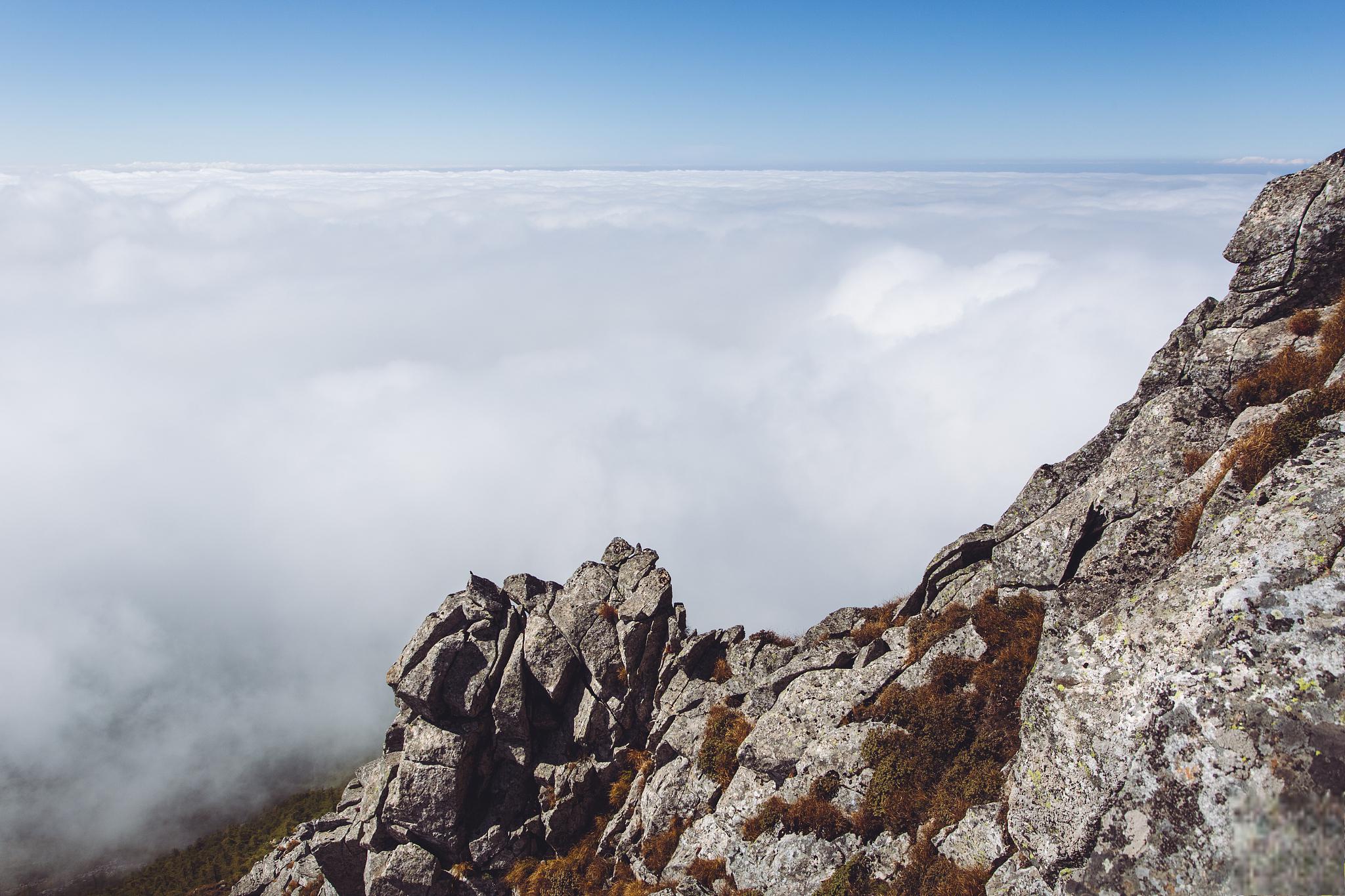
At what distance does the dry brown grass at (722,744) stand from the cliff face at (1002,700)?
0.12 m

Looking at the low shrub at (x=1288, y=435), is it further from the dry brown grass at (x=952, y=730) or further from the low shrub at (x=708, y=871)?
the low shrub at (x=708, y=871)

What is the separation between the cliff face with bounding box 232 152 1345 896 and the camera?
31.2 ft

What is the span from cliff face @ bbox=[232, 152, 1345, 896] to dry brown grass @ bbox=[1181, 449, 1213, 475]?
0.39 feet

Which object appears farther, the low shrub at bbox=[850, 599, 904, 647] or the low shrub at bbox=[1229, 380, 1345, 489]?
the low shrub at bbox=[850, 599, 904, 647]

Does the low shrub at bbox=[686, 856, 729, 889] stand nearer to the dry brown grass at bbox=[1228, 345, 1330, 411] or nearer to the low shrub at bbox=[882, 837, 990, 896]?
the low shrub at bbox=[882, 837, 990, 896]

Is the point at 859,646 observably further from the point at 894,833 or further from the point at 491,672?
the point at 491,672

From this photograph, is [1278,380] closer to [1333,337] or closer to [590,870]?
[1333,337]

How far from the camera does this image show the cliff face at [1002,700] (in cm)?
951

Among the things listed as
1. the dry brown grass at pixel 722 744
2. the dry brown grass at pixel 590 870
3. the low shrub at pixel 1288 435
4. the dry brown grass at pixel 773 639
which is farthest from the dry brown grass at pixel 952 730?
the dry brown grass at pixel 773 639

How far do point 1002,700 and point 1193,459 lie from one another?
9530 millimetres

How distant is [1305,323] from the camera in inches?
730

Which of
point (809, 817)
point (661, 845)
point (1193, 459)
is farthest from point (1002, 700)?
point (661, 845)

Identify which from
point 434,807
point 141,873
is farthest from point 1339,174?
point 141,873

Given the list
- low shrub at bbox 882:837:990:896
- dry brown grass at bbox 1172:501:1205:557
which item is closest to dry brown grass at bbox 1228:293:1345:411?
dry brown grass at bbox 1172:501:1205:557
